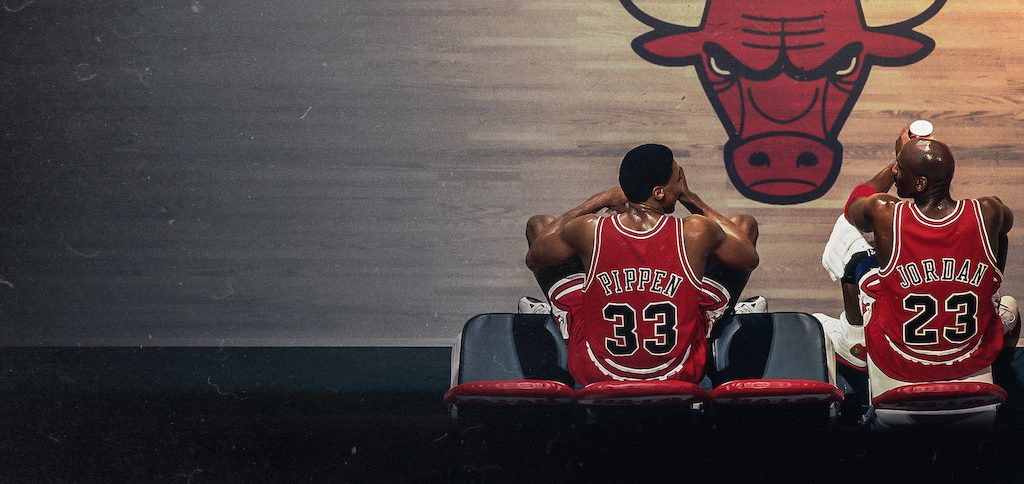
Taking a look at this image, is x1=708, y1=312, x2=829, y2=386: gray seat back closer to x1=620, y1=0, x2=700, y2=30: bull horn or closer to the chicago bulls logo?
the chicago bulls logo

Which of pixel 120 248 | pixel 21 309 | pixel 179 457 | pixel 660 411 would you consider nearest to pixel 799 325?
pixel 660 411

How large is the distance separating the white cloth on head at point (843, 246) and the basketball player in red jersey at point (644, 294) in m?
0.64

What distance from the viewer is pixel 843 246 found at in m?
3.42

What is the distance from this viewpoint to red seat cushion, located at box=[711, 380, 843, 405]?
239cm

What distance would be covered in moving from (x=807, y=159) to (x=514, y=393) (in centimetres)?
246

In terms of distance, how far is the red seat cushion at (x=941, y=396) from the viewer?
248 cm

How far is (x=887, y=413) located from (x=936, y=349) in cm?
35

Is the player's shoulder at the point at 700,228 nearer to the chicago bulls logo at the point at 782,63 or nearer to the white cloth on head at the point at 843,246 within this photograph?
the white cloth on head at the point at 843,246

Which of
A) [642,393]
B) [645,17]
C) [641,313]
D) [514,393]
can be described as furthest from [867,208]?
[645,17]

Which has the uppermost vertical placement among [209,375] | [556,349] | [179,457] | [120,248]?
[556,349]

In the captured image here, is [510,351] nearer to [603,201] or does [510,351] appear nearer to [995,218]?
[603,201]

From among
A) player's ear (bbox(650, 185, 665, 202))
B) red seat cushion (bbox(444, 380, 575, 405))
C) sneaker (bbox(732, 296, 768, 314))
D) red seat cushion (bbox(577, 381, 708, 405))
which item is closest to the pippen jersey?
sneaker (bbox(732, 296, 768, 314))

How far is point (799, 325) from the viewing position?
9.00ft

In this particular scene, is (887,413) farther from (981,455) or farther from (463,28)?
(463,28)
